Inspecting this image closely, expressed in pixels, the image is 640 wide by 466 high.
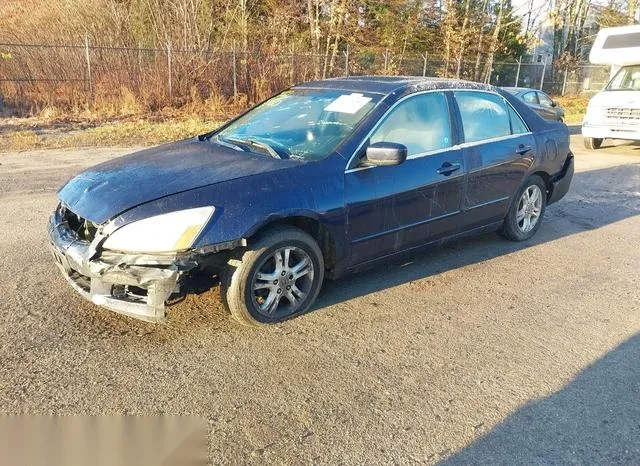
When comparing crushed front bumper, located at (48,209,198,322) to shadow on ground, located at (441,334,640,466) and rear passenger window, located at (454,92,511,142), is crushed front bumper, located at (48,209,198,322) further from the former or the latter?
rear passenger window, located at (454,92,511,142)

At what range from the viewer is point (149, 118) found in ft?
50.0

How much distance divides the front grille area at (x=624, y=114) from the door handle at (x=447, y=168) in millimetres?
9593

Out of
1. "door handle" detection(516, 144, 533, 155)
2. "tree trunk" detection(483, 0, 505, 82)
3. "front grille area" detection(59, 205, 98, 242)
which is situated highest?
"tree trunk" detection(483, 0, 505, 82)

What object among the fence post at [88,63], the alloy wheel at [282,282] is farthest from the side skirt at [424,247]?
the fence post at [88,63]

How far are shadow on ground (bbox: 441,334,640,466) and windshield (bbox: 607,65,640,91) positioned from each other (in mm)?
11396

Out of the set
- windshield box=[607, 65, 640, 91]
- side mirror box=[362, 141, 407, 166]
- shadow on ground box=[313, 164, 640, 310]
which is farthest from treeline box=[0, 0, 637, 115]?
side mirror box=[362, 141, 407, 166]

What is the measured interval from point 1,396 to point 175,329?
1.06 meters

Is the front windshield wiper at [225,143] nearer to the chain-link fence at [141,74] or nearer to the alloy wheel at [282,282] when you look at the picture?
the alloy wheel at [282,282]

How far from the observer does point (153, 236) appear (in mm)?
3105

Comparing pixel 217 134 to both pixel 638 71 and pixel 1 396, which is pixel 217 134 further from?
pixel 638 71

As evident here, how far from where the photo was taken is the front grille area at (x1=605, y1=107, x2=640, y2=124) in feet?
39.0

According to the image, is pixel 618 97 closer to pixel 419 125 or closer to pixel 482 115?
pixel 482 115

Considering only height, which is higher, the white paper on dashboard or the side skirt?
the white paper on dashboard

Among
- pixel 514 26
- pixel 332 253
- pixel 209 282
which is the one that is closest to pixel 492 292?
pixel 332 253
